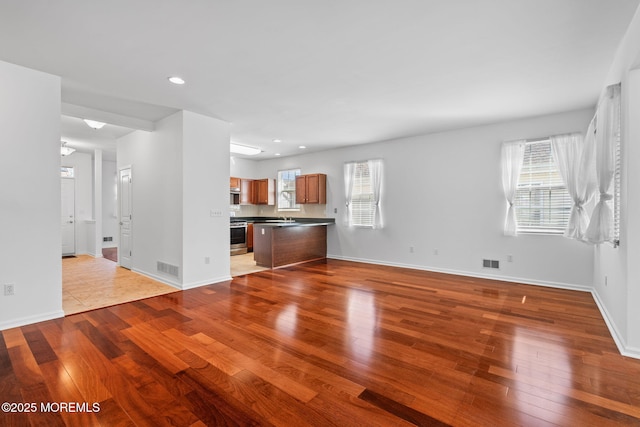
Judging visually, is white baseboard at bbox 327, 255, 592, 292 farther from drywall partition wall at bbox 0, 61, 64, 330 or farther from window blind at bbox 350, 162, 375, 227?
drywall partition wall at bbox 0, 61, 64, 330

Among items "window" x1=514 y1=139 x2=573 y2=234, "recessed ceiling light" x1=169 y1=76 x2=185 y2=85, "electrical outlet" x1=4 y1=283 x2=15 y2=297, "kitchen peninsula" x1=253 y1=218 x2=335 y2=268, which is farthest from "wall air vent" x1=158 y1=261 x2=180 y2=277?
"window" x1=514 y1=139 x2=573 y2=234

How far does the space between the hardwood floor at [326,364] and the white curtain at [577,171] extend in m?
1.06

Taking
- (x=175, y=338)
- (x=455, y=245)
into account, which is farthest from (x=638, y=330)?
(x=175, y=338)

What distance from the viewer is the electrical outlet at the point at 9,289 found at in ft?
10.2

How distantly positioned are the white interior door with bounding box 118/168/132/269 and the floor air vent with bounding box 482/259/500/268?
6.85 meters

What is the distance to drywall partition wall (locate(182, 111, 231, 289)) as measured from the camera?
15.2 feet

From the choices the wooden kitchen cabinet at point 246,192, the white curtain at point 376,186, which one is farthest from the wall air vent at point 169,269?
the white curtain at point 376,186

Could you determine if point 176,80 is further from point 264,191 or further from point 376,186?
point 264,191

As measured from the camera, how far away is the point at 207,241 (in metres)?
4.91

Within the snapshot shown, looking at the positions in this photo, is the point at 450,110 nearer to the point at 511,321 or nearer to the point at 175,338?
the point at 511,321

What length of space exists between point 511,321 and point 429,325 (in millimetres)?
973

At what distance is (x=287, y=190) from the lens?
8688 mm

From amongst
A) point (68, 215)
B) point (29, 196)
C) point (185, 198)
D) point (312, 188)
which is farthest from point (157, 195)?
point (68, 215)

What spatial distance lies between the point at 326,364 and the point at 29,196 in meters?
3.64
